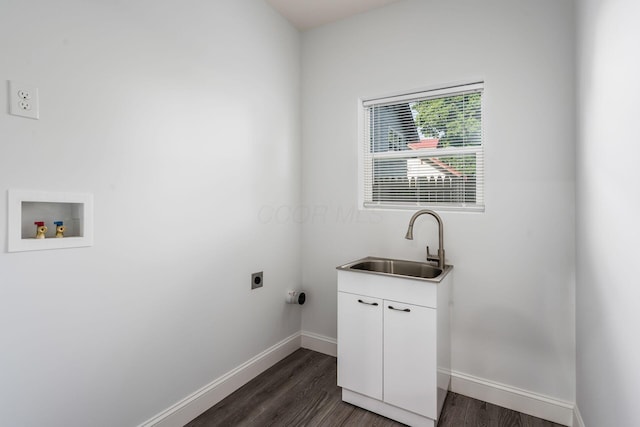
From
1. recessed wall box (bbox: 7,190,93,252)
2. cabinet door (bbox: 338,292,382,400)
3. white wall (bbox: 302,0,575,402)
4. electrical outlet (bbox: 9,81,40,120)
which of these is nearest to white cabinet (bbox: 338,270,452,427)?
cabinet door (bbox: 338,292,382,400)

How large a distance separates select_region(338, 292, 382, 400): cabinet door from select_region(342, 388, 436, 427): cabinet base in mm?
51

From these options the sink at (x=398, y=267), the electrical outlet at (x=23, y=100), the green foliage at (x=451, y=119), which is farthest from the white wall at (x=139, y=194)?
the green foliage at (x=451, y=119)

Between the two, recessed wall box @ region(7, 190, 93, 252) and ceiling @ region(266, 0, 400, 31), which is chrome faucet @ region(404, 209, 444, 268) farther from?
recessed wall box @ region(7, 190, 93, 252)

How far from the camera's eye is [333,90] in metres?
2.75

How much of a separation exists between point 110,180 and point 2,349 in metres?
0.77

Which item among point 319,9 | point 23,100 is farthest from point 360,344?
point 319,9

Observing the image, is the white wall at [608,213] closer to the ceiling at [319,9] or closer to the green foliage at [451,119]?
the green foliage at [451,119]

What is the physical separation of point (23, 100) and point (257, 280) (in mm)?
1658

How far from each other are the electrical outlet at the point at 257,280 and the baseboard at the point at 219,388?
20.6 inches

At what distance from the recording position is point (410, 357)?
190 cm

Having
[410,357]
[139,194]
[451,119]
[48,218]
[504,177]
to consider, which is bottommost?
[410,357]

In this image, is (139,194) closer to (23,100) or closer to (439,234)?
(23,100)

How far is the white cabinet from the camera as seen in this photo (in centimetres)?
186

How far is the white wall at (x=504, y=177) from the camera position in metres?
1.93
